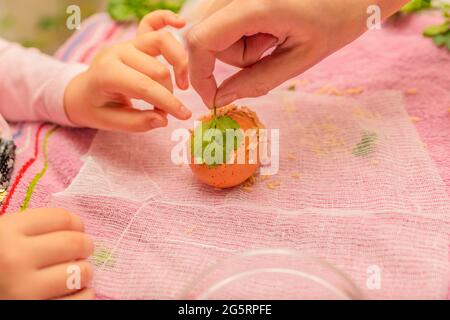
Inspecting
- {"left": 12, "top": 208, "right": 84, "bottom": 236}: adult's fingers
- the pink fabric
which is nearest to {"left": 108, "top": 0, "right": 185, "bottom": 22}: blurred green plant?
the pink fabric

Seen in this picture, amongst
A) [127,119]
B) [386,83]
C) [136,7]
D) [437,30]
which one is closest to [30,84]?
[127,119]

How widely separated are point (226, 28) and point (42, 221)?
1.04ft

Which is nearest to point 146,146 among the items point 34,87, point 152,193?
point 152,193

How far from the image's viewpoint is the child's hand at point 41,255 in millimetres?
573

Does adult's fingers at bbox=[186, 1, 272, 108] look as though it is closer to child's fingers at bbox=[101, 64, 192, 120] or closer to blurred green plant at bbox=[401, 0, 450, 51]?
child's fingers at bbox=[101, 64, 192, 120]

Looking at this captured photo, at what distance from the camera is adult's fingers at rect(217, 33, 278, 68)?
2.29ft

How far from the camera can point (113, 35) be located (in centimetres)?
117

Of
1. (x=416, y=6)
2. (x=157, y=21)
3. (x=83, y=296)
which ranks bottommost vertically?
(x=83, y=296)

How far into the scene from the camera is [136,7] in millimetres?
1195

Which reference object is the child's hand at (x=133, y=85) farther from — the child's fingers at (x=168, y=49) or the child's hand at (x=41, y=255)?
the child's hand at (x=41, y=255)

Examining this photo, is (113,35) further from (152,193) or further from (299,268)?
Result: (299,268)

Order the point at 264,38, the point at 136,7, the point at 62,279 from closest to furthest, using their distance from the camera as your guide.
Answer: the point at 62,279 < the point at 264,38 < the point at 136,7

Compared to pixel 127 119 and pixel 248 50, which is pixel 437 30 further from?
pixel 127 119

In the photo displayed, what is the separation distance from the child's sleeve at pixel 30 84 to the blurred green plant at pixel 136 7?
0.92ft
